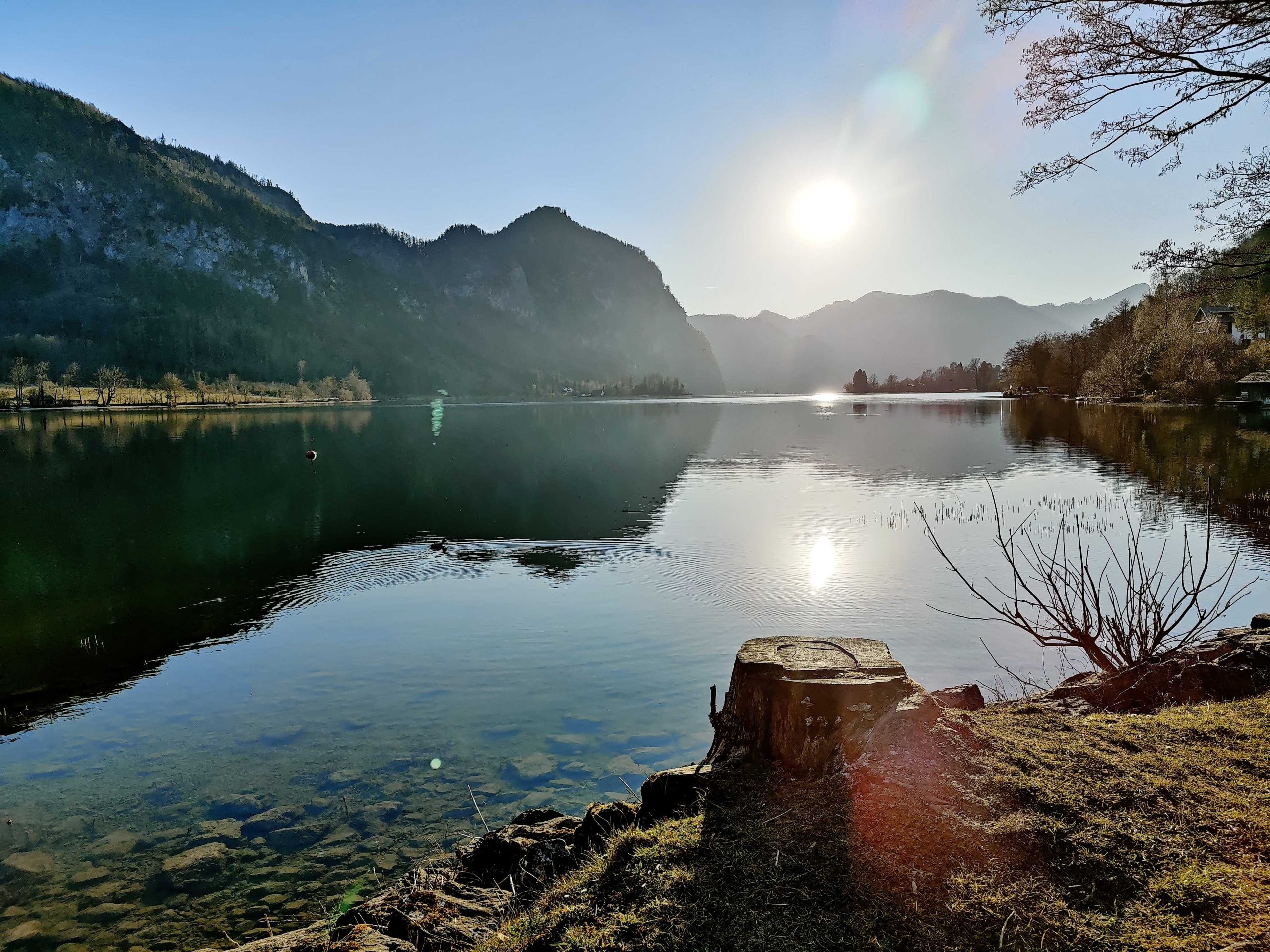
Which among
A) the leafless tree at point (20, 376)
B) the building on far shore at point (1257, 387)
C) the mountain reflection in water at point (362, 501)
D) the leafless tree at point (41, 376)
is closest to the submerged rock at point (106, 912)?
the mountain reflection in water at point (362, 501)

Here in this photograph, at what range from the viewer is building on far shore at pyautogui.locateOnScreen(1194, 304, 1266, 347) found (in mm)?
82125

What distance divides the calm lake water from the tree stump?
327 centimetres

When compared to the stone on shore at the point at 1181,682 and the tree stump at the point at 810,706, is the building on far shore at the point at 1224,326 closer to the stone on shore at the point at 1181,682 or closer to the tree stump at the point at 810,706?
the stone on shore at the point at 1181,682

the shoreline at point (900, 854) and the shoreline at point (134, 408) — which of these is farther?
the shoreline at point (134, 408)

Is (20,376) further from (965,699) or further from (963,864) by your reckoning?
(963,864)

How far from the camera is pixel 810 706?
19.4 ft

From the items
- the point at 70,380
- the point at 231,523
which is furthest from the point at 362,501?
the point at 70,380

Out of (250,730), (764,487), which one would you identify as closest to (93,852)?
(250,730)

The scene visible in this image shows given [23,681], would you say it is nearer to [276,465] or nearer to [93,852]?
[93,852]

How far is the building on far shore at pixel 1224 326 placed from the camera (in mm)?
82125

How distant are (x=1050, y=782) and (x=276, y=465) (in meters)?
54.5

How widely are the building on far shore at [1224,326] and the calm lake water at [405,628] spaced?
164 ft

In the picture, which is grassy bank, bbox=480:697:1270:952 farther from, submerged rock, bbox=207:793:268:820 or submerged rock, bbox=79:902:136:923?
submerged rock, bbox=207:793:268:820

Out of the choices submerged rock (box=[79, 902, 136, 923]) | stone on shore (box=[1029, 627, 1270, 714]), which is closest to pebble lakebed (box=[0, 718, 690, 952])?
submerged rock (box=[79, 902, 136, 923])
